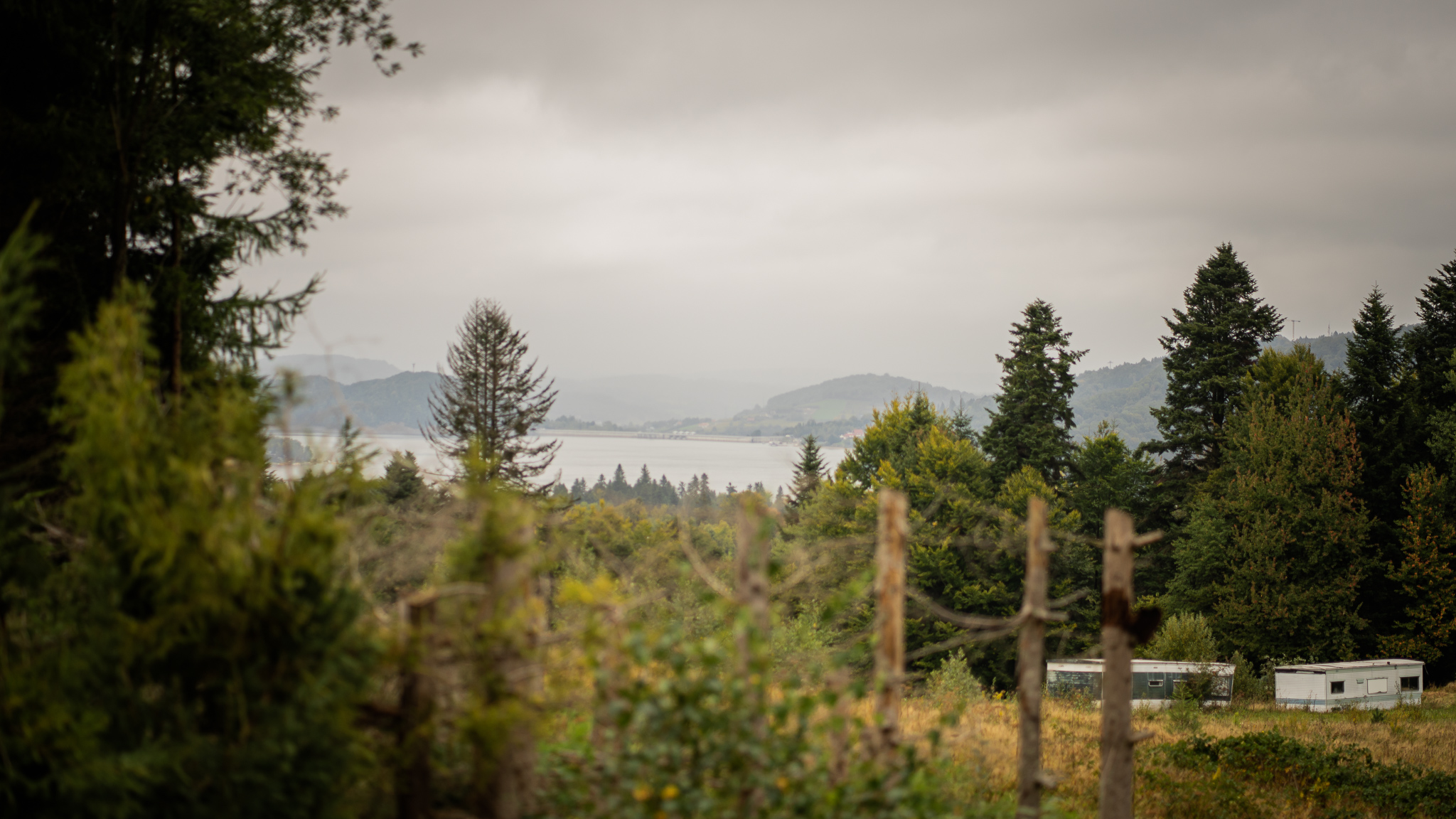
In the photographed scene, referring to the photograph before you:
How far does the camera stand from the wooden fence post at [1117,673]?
7.40 meters

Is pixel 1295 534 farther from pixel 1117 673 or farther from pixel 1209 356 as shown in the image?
pixel 1117 673

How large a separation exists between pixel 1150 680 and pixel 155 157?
84.2 ft

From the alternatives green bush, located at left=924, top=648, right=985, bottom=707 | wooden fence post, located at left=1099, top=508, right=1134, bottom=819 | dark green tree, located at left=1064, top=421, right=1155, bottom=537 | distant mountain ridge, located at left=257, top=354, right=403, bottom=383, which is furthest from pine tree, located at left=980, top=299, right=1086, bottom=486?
distant mountain ridge, located at left=257, top=354, right=403, bottom=383

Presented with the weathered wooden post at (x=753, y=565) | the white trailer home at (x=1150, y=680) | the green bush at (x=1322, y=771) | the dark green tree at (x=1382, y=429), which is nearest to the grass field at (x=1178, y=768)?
the green bush at (x=1322, y=771)

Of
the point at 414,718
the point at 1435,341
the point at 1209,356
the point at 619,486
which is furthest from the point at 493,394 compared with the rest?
the point at 619,486

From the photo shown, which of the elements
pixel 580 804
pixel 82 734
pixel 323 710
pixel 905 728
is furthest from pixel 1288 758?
pixel 82 734

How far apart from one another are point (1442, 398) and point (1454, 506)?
4737 millimetres

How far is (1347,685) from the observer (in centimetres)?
2267

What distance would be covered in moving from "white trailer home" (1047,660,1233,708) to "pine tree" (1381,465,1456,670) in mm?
7518

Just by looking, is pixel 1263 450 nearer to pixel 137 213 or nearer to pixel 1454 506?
pixel 1454 506

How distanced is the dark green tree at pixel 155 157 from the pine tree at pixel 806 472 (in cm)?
3422

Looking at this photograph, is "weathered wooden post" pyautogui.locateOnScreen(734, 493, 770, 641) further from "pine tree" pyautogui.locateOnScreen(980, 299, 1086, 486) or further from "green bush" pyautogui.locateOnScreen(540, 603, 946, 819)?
"pine tree" pyautogui.locateOnScreen(980, 299, 1086, 486)

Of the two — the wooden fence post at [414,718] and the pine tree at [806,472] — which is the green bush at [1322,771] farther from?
the pine tree at [806,472]

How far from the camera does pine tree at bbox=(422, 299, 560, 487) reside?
27.5 m
